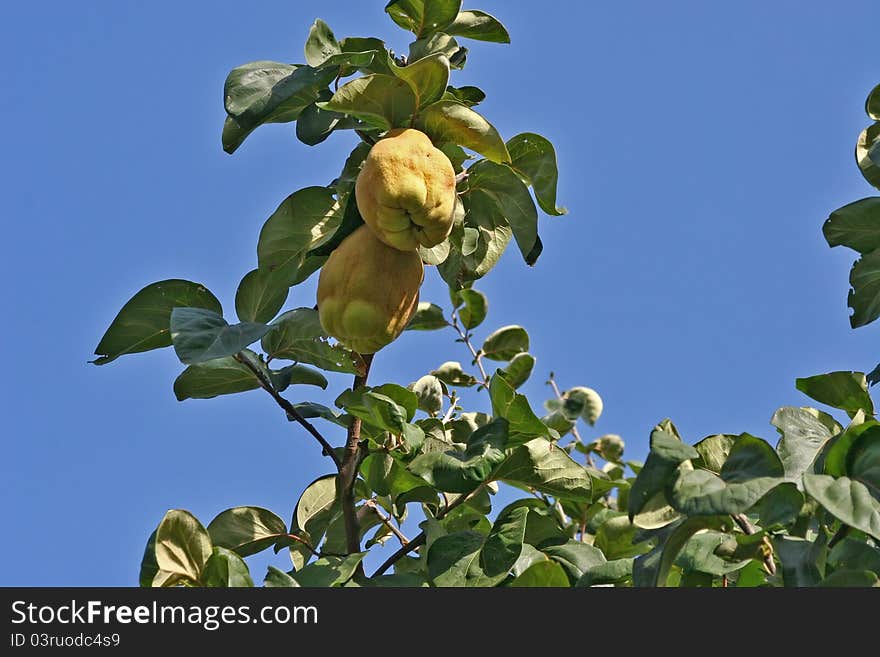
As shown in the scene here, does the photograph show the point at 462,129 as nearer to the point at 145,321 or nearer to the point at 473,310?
the point at 145,321

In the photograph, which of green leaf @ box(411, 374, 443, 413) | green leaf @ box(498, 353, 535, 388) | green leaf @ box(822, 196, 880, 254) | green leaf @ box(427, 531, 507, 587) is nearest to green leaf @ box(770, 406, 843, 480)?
green leaf @ box(427, 531, 507, 587)

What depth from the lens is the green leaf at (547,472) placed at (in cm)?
210

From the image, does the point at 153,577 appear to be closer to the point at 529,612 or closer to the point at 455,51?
the point at 529,612

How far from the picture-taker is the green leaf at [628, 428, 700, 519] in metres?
1.50

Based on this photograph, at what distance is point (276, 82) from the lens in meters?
2.08

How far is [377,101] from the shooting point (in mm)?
2037

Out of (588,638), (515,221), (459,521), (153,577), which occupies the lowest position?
(588,638)

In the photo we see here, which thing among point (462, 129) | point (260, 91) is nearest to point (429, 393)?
point (462, 129)

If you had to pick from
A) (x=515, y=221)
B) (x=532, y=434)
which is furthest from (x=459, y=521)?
(x=515, y=221)

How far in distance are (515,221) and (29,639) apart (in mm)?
1208

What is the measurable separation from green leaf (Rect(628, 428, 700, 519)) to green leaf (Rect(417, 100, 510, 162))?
79 cm

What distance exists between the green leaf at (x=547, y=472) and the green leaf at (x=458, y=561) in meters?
0.19

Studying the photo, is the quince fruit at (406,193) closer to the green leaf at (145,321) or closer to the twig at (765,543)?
the green leaf at (145,321)

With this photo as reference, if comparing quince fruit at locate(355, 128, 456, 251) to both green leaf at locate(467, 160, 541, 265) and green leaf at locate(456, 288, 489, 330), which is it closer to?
green leaf at locate(467, 160, 541, 265)
